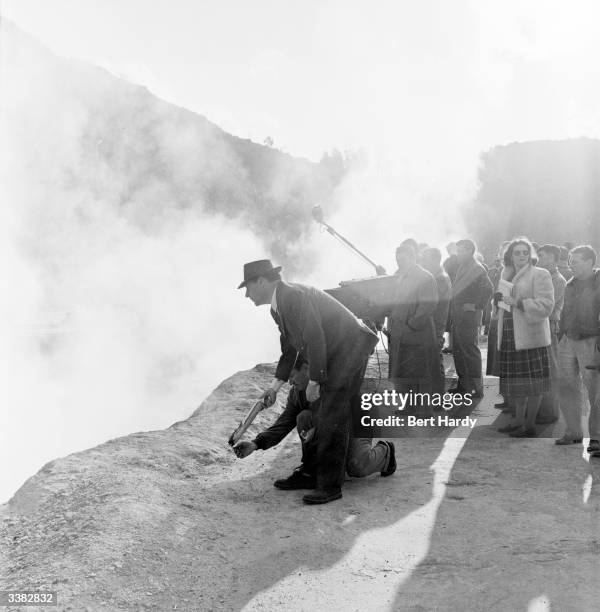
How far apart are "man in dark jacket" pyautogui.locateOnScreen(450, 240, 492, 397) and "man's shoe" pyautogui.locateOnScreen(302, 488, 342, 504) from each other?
2816 mm

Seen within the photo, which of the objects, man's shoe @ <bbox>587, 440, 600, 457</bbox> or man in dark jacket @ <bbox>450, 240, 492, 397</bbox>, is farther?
man in dark jacket @ <bbox>450, 240, 492, 397</bbox>

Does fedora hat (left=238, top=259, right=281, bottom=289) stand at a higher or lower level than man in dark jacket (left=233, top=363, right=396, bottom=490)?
higher

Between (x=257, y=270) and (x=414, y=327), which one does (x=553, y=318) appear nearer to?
(x=414, y=327)

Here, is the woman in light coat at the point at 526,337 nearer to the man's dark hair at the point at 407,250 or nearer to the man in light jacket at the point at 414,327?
the man in light jacket at the point at 414,327

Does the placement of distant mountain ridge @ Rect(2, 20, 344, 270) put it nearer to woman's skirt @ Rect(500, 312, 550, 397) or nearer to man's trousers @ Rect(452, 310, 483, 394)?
man's trousers @ Rect(452, 310, 483, 394)

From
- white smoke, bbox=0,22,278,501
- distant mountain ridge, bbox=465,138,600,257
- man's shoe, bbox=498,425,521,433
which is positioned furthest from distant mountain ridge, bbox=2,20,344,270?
man's shoe, bbox=498,425,521,433

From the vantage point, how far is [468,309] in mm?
6250

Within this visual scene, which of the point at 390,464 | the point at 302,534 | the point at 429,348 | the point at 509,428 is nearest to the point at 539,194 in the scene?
the point at 429,348

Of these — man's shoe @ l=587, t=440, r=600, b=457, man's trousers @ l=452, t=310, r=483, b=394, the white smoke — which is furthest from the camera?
the white smoke

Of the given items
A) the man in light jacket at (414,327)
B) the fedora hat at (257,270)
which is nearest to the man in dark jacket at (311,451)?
the fedora hat at (257,270)

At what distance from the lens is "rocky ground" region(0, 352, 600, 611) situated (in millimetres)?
2703

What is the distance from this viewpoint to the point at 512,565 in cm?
288

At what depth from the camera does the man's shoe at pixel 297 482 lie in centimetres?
409

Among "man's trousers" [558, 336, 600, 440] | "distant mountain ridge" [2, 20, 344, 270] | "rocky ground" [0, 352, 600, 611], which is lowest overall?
"rocky ground" [0, 352, 600, 611]
